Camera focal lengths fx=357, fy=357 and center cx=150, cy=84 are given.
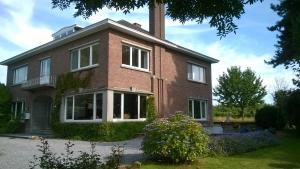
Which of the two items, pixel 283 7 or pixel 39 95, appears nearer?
pixel 283 7

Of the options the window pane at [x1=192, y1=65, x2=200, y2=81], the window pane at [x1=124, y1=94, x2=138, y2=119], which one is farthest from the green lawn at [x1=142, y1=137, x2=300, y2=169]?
the window pane at [x1=192, y1=65, x2=200, y2=81]

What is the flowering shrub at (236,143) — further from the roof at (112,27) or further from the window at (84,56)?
the window at (84,56)

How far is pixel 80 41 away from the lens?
2373 cm

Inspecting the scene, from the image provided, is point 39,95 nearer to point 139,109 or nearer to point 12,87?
point 12,87

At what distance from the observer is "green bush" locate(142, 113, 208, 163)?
10891 mm

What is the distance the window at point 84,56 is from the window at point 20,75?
7776 mm

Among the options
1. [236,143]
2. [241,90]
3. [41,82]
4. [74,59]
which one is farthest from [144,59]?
[241,90]

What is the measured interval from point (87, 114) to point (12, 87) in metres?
12.6

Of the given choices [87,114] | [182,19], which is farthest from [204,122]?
[182,19]

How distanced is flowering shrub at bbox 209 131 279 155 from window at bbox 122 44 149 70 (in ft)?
30.3

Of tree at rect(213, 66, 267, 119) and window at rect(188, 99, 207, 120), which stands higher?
tree at rect(213, 66, 267, 119)

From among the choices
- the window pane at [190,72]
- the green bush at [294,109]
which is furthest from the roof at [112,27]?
the green bush at [294,109]

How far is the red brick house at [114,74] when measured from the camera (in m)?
21.7

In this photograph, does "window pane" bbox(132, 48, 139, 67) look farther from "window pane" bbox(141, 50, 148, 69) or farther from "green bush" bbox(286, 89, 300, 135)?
"green bush" bbox(286, 89, 300, 135)
